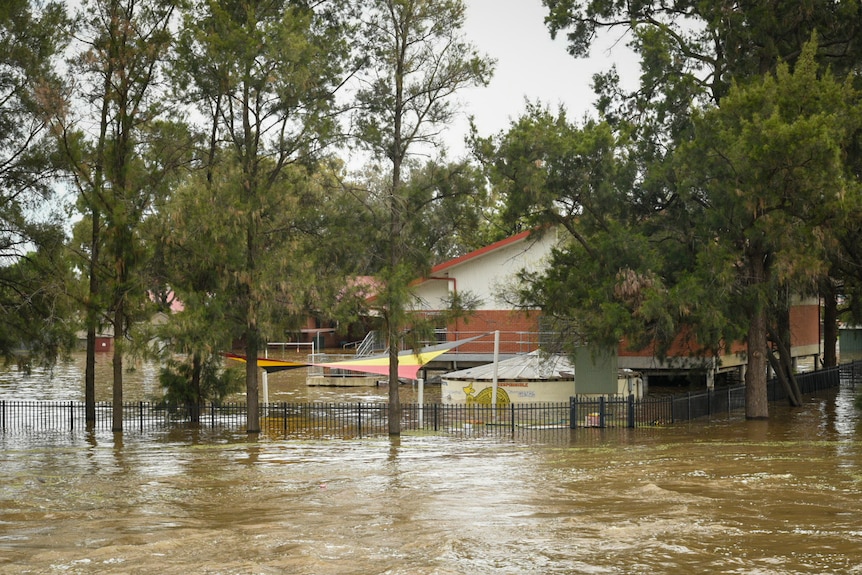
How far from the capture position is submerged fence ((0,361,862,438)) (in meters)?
33.0

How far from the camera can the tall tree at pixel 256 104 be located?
29.8 m

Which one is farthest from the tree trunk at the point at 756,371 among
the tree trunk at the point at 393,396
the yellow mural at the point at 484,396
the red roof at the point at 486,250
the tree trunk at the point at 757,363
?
the red roof at the point at 486,250

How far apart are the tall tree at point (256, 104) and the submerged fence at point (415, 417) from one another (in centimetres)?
308

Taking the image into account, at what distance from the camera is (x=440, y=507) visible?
17.5 meters

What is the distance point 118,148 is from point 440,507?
18.7 meters

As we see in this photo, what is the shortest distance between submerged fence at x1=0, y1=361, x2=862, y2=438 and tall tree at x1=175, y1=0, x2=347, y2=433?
3.08 meters

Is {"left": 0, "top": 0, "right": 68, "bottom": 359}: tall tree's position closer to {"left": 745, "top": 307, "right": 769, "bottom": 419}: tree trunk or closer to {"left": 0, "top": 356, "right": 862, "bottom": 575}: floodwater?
{"left": 0, "top": 356, "right": 862, "bottom": 575}: floodwater

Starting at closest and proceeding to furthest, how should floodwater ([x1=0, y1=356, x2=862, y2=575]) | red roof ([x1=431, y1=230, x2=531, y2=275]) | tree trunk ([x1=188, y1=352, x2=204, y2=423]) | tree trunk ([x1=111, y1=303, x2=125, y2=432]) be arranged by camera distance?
floodwater ([x1=0, y1=356, x2=862, y2=575]), tree trunk ([x1=111, y1=303, x2=125, y2=432]), tree trunk ([x1=188, y1=352, x2=204, y2=423]), red roof ([x1=431, y1=230, x2=531, y2=275])

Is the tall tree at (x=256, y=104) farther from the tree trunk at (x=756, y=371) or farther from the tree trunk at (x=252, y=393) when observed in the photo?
the tree trunk at (x=756, y=371)

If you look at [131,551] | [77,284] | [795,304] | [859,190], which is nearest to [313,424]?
[77,284]

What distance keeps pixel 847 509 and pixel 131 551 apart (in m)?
10.7

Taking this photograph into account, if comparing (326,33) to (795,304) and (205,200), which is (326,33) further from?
(795,304)

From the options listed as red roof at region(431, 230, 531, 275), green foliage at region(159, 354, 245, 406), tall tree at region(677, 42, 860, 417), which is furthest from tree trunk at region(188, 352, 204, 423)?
tall tree at region(677, 42, 860, 417)

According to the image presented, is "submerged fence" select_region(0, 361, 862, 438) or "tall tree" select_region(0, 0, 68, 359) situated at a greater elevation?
"tall tree" select_region(0, 0, 68, 359)
